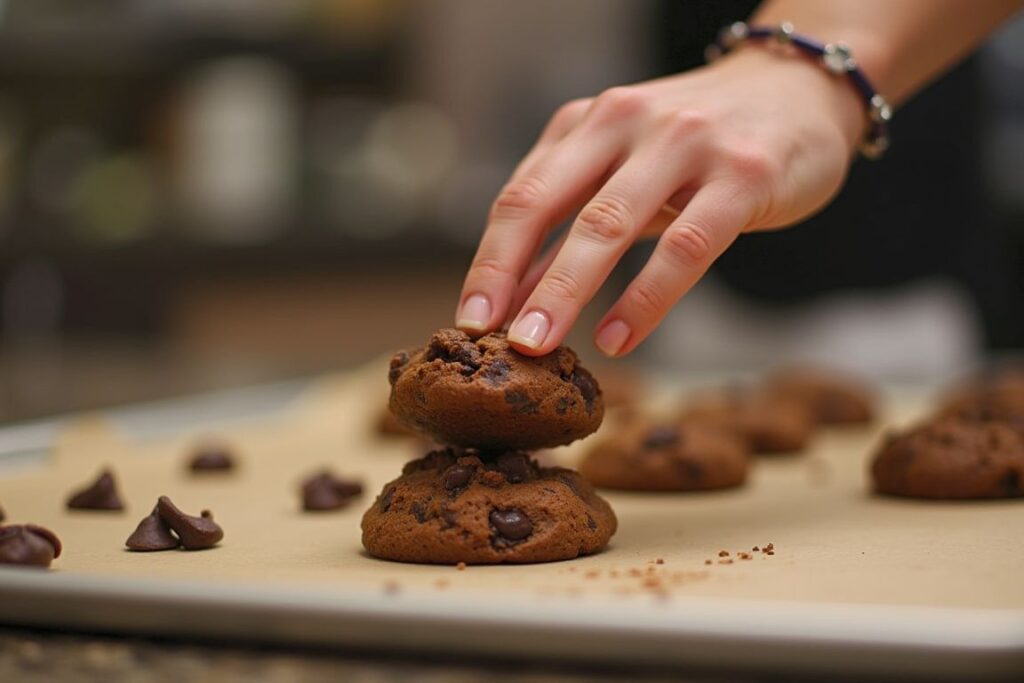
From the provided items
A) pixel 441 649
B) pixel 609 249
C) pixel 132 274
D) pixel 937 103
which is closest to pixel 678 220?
pixel 609 249

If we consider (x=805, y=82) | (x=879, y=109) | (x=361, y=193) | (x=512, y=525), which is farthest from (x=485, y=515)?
(x=361, y=193)

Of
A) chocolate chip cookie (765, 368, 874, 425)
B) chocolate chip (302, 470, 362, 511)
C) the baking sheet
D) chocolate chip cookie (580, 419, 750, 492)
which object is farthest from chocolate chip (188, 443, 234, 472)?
chocolate chip cookie (765, 368, 874, 425)

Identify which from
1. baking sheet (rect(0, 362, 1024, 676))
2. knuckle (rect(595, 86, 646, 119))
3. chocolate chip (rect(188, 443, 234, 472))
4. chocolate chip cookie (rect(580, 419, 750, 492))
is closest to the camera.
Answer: baking sheet (rect(0, 362, 1024, 676))

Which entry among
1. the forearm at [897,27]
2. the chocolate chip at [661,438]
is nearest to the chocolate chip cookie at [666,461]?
the chocolate chip at [661,438]

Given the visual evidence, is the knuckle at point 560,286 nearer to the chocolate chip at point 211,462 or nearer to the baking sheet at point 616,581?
the baking sheet at point 616,581

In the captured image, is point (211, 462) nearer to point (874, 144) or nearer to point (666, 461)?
point (666, 461)

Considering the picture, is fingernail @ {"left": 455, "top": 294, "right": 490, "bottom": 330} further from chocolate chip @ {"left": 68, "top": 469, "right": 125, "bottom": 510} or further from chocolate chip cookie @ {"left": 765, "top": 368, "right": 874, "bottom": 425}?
chocolate chip cookie @ {"left": 765, "top": 368, "right": 874, "bottom": 425}
